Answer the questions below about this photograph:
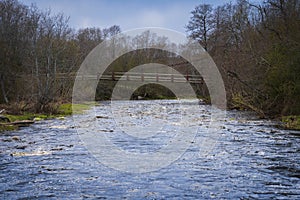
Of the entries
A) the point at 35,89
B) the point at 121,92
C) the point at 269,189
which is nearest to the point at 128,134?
the point at 269,189

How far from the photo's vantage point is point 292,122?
19.9 metres

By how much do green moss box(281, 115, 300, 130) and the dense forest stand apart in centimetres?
136

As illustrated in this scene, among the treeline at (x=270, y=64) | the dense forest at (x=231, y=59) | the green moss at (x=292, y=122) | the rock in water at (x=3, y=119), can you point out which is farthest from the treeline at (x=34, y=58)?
the green moss at (x=292, y=122)

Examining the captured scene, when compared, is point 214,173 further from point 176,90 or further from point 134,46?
point 134,46

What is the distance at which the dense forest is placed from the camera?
917 inches

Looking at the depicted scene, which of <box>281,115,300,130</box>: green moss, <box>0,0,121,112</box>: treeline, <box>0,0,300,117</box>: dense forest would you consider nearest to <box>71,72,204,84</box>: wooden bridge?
<box>0,0,300,117</box>: dense forest

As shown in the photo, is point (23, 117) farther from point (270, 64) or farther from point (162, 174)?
point (162, 174)

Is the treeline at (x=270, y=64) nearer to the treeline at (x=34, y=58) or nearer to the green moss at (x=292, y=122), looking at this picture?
the green moss at (x=292, y=122)

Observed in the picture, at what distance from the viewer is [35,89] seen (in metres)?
28.6

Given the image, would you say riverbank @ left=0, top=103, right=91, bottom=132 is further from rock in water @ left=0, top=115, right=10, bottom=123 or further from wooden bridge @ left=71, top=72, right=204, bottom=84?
wooden bridge @ left=71, top=72, right=204, bottom=84

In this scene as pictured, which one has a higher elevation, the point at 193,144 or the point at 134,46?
the point at 134,46

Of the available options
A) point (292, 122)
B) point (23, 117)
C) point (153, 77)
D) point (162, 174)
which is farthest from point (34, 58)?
point (153, 77)

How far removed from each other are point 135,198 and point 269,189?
2668 mm

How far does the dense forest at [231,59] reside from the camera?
76.4ft
